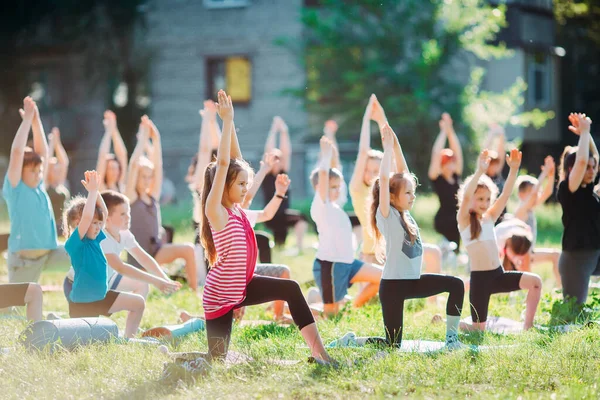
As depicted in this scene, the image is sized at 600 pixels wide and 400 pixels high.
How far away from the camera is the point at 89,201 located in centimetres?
686

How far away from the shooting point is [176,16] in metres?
30.1

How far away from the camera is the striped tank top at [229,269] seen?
6.09 m

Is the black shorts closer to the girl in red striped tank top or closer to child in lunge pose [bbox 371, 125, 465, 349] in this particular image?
child in lunge pose [bbox 371, 125, 465, 349]

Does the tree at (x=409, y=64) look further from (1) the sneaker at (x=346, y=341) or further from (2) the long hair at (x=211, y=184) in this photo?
(2) the long hair at (x=211, y=184)

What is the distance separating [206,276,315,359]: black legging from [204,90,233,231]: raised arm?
521mm

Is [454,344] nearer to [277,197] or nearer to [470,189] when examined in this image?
[470,189]

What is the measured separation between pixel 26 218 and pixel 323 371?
4035 mm

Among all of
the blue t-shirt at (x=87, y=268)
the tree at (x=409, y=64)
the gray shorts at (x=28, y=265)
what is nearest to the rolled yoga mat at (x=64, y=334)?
the blue t-shirt at (x=87, y=268)

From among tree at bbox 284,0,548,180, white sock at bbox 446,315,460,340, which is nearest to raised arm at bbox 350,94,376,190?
white sock at bbox 446,315,460,340

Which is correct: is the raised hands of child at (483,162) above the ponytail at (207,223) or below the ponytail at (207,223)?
above

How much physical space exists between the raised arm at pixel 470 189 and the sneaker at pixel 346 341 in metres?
1.50

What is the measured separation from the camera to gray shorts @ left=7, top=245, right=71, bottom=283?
8727mm

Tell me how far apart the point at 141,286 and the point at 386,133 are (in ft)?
9.35

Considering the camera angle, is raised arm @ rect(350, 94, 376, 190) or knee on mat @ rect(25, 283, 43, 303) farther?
raised arm @ rect(350, 94, 376, 190)
